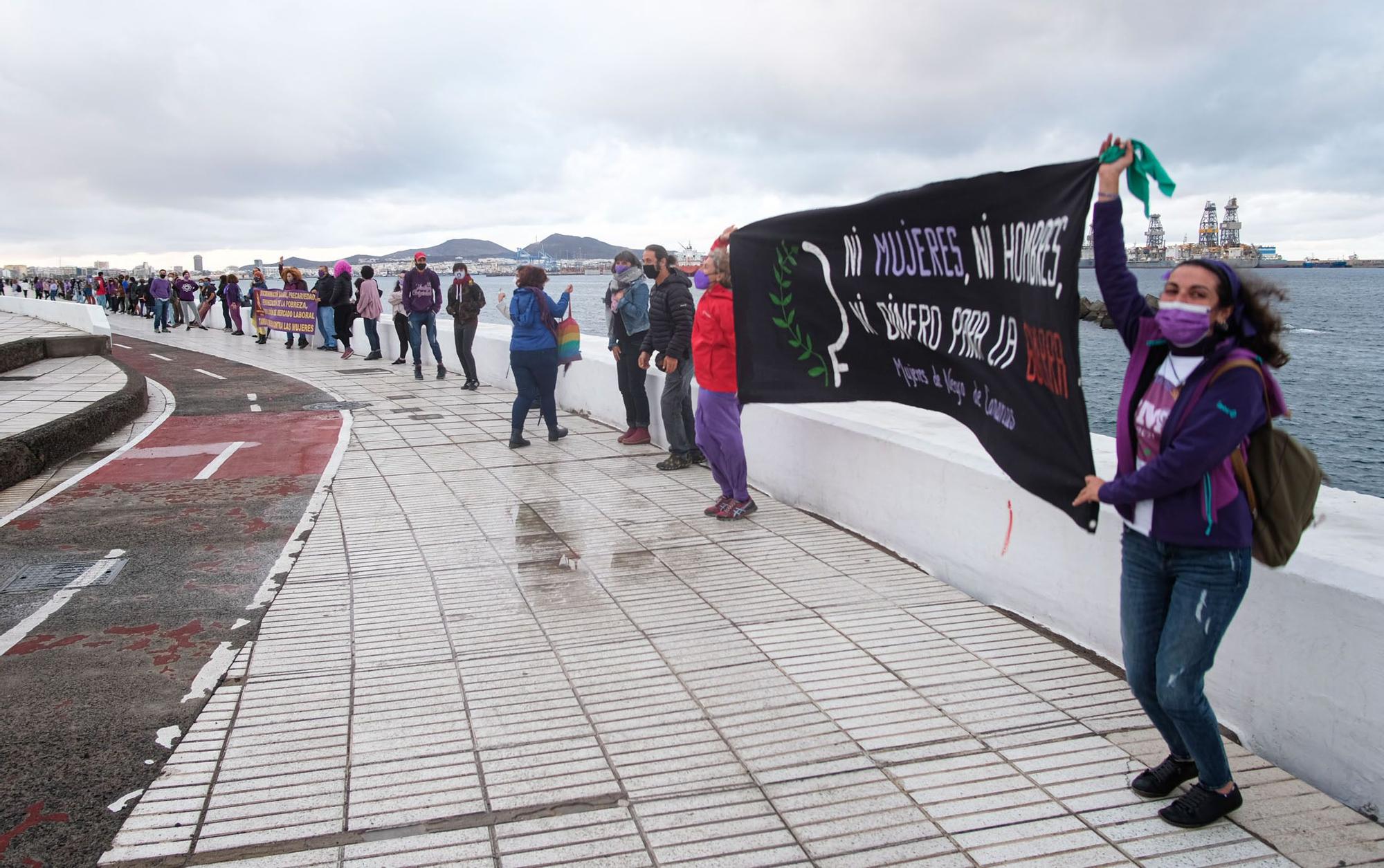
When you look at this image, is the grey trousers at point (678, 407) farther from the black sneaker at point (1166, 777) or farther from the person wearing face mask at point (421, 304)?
the person wearing face mask at point (421, 304)

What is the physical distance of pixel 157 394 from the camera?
1512 centimetres

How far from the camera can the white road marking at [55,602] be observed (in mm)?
4992

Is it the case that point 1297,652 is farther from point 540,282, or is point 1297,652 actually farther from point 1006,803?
point 540,282

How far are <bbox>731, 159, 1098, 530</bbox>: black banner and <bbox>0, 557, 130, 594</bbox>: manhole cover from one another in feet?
13.4

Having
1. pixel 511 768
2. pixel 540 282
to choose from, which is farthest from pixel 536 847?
pixel 540 282

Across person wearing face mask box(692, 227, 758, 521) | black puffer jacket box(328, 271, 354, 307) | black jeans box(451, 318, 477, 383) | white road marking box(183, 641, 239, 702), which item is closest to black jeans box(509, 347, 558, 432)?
person wearing face mask box(692, 227, 758, 521)

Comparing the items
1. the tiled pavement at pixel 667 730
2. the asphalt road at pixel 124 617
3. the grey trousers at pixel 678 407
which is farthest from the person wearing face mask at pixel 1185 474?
the grey trousers at pixel 678 407

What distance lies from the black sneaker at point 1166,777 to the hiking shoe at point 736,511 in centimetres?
396

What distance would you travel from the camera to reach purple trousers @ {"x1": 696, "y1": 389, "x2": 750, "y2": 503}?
23.3 feet

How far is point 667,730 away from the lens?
12.8ft

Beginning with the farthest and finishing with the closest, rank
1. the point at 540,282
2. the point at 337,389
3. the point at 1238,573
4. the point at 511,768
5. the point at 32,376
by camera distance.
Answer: the point at 337,389, the point at 32,376, the point at 540,282, the point at 511,768, the point at 1238,573

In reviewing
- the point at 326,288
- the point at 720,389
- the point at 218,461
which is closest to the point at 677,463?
the point at 720,389

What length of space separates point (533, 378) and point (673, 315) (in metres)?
2.32

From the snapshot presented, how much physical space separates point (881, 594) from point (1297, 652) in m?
2.27
